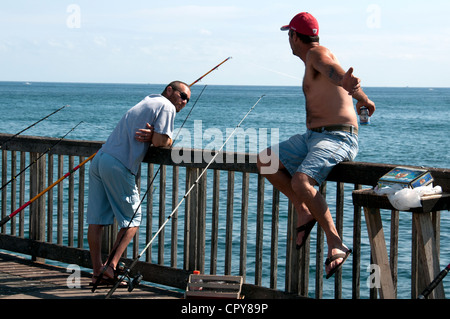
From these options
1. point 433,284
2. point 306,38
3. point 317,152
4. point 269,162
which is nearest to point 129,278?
point 269,162

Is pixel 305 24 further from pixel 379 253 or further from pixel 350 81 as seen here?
pixel 379 253

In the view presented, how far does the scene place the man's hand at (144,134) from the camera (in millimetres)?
4457

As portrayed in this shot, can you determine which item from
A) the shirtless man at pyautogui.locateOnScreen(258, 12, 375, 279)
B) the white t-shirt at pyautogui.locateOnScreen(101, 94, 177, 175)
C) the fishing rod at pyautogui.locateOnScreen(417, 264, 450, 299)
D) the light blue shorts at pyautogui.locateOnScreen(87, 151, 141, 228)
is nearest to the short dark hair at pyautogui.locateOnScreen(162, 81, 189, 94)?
the white t-shirt at pyautogui.locateOnScreen(101, 94, 177, 175)

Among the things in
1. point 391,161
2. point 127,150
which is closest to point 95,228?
point 127,150

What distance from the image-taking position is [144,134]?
4.48 m

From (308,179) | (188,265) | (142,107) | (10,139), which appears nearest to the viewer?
(308,179)

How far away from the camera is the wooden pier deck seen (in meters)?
4.55

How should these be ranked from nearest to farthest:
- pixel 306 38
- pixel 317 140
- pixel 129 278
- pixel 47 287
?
pixel 317 140 < pixel 306 38 < pixel 129 278 < pixel 47 287

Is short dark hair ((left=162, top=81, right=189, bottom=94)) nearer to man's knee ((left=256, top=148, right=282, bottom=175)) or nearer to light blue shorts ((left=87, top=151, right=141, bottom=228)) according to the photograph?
light blue shorts ((left=87, top=151, right=141, bottom=228))

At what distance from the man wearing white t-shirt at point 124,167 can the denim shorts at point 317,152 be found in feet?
3.12

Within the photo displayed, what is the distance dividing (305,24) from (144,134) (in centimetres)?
132
